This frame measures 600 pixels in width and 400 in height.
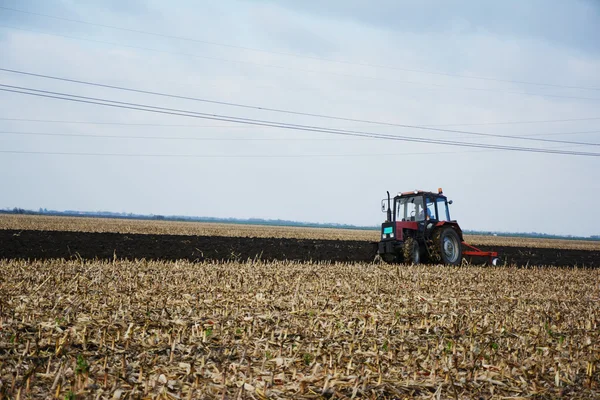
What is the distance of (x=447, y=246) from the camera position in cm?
1827

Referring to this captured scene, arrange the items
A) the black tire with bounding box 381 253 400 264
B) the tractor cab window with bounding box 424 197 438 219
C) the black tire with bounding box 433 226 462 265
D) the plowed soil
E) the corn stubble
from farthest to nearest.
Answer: the black tire with bounding box 381 253 400 264
the plowed soil
the tractor cab window with bounding box 424 197 438 219
the black tire with bounding box 433 226 462 265
the corn stubble

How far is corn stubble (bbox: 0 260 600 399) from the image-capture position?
5418mm

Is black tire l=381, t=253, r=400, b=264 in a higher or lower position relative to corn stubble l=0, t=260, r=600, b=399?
higher

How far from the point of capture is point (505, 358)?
6.71 meters

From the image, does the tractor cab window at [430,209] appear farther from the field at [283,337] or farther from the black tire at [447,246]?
the field at [283,337]

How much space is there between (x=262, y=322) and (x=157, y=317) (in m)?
1.57

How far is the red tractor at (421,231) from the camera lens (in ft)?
58.6

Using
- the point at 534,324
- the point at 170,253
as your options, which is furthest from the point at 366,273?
the point at 170,253

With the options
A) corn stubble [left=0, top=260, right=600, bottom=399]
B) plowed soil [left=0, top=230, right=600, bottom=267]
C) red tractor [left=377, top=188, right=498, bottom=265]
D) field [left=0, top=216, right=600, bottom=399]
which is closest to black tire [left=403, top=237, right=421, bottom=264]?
red tractor [left=377, top=188, right=498, bottom=265]

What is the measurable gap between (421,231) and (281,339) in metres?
12.1

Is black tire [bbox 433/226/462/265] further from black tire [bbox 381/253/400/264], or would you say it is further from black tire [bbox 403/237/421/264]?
black tire [bbox 381/253/400/264]

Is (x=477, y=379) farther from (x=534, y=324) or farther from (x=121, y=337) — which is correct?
(x=121, y=337)

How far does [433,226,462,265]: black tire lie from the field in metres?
4.60

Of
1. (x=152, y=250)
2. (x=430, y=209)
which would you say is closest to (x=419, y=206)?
(x=430, y=209)
